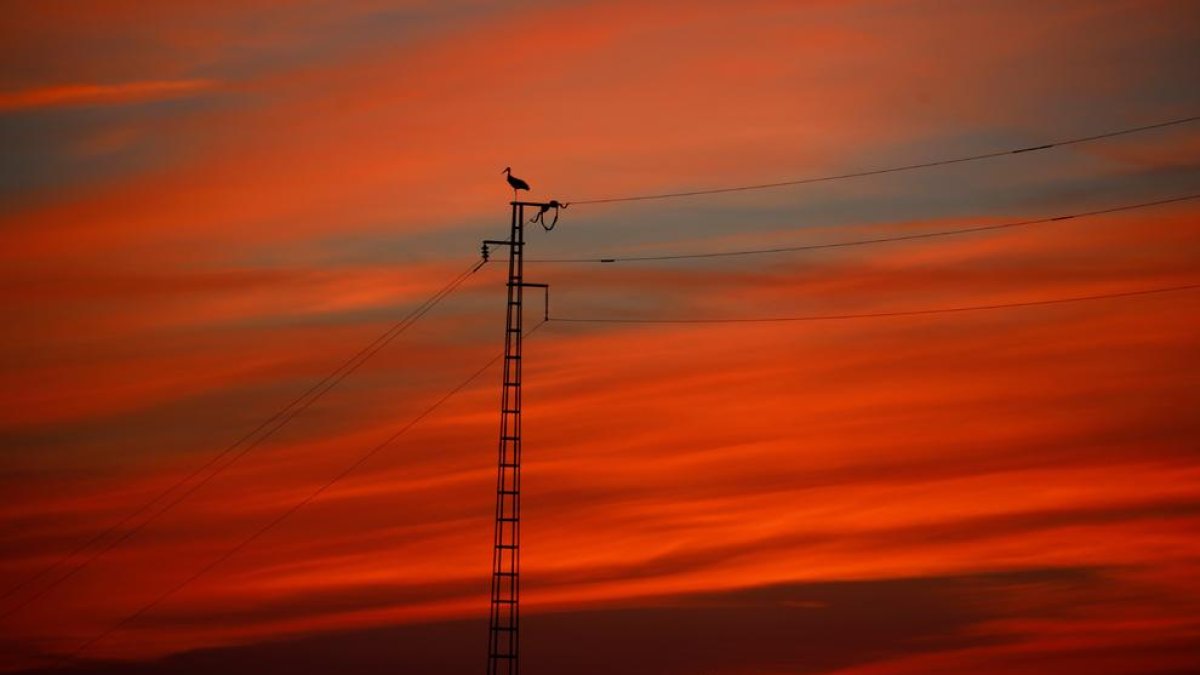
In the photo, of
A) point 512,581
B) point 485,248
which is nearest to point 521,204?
point 485,248

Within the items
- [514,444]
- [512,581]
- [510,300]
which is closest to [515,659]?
[512,581]

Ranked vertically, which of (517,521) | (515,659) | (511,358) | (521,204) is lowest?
(515,659)

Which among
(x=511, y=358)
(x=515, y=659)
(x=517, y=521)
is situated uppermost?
(x=511, y=358)

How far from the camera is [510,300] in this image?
272 ft

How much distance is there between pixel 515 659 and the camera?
3184 inches

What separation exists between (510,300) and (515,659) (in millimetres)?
16575

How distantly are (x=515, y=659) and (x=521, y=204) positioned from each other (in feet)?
68.3

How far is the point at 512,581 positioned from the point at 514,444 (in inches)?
255

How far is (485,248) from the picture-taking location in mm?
81625

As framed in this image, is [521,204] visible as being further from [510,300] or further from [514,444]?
[514,444]

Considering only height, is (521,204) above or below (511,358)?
above

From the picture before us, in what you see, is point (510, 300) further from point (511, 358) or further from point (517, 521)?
point (517, 521)

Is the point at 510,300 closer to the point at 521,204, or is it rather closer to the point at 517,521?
the point at 521,204

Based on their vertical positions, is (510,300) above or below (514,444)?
above
